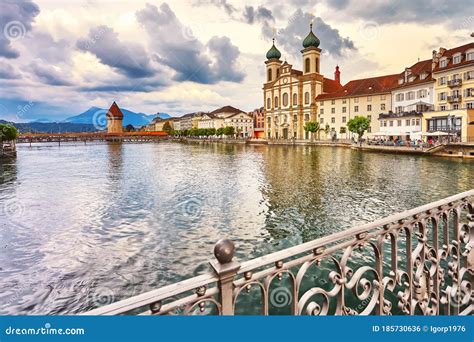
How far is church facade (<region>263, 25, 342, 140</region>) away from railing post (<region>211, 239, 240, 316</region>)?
75439 mm

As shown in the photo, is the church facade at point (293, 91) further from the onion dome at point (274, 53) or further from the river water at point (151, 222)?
the river water at point (151, 222)

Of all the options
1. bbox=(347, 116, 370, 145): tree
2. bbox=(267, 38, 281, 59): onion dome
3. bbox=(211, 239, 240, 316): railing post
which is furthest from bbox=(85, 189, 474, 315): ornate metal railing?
bbox=(267, 38, 281, 59): onion dome

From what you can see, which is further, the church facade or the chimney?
the chimney

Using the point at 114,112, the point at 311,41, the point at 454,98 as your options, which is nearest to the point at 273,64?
the point at 311,41

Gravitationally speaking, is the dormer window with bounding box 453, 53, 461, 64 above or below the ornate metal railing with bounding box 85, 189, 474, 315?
above

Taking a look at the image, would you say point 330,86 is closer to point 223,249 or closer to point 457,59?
point 457,59

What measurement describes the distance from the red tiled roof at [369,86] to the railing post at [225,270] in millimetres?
66624

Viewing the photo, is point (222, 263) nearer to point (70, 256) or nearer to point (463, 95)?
point (70, 256)

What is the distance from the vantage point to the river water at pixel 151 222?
272 inches

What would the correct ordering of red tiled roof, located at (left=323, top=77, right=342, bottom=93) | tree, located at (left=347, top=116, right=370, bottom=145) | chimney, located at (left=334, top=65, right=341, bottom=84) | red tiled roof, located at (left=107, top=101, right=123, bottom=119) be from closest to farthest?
tree, located at (left=347, top=116, right=370, bottom=145)
red tiled roof, located at (left=323, top=77, right=342, bottom=93)
chimney, located at (left=334, top=65, right=341, bottom=84)
red tiled roof, located at (left=107, top=101, right=123, bottom=119)

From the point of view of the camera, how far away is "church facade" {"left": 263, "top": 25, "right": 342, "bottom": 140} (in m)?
77.0

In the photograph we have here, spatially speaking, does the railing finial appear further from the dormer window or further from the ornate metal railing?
the dormer window

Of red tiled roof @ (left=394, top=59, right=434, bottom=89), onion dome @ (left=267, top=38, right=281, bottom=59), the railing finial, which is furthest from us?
onion dome @ (left=267, top=38, right=281, bottom=59)
